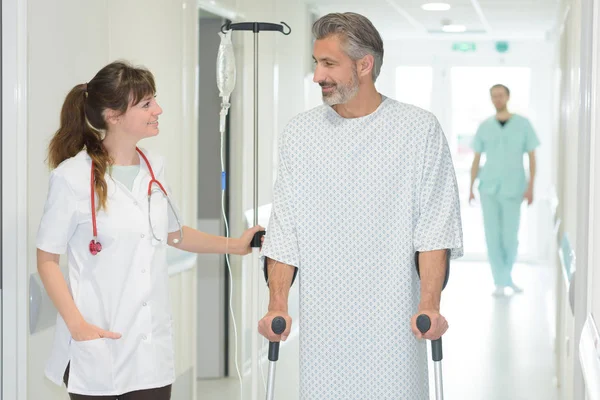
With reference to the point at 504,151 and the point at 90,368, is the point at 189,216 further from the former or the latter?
the point at 504,151

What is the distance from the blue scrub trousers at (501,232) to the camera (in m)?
7.21

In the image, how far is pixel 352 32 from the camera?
7.86 feet

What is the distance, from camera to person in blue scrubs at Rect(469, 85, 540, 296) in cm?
711

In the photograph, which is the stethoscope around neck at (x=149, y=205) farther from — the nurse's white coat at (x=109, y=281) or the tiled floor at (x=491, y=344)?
the tiled floor at (x=491, y=344)

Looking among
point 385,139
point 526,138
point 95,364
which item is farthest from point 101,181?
point 526,138

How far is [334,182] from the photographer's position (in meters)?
2.49

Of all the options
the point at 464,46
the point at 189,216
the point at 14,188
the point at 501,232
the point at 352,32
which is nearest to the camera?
the point at 352,32

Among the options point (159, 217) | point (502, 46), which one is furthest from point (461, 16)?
point (159, 217)

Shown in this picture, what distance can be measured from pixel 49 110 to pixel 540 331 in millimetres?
4231

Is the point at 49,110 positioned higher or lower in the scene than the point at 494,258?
higher

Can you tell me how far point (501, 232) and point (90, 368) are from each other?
538cm

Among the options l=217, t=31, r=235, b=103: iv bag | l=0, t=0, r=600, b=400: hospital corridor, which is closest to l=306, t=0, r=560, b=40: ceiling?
l=0, t=0, r=600, b=400: hospital corridor

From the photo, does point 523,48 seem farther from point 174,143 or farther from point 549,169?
point 174,143

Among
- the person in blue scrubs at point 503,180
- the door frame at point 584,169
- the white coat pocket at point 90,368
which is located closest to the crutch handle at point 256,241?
the white coat pocket at point 90,368
